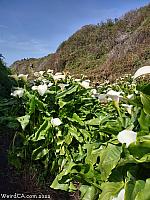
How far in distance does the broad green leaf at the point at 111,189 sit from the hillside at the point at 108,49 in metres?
13.4

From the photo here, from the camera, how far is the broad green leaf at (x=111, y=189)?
7.96 feet

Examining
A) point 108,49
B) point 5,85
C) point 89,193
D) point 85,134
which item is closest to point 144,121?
point 89,193

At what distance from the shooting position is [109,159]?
8.36 feet

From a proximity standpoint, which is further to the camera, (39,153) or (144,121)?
(39,153)

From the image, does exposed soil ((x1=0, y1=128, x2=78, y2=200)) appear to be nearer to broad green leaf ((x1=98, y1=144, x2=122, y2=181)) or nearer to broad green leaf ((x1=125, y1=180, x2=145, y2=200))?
broad green leaf ((x1=98, y1=144, x2=122, y2=181))

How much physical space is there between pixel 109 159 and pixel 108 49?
68.0 feet

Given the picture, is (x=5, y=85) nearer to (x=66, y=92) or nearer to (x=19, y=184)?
(x=66, y=92)

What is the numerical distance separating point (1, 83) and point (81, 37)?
22.0m

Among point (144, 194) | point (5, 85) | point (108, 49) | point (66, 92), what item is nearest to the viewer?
point (144, 194)

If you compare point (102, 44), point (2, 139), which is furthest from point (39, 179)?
point (102, 44)

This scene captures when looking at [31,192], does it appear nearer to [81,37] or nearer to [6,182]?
[6,182]

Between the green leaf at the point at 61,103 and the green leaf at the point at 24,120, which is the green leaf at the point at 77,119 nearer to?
the green leaf at the point at 61,103

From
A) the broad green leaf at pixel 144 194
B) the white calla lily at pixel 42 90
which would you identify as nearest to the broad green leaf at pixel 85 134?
the white calla lily at pixel 42 90

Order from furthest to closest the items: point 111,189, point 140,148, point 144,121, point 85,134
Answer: point 85,134 < point 111,189 < point 144,121 < point 140,148
